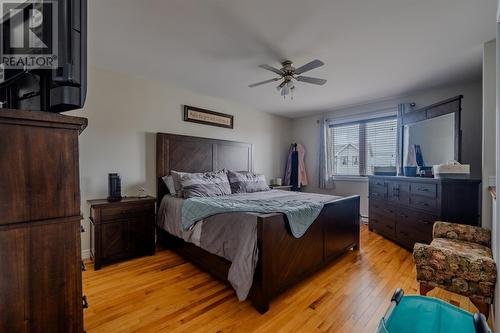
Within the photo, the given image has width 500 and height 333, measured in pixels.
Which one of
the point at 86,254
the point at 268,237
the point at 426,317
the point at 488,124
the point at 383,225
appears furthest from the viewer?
the point at 383,225

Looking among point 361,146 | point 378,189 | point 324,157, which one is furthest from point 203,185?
point 361,146

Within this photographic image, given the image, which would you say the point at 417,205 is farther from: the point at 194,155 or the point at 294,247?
the point at 194,155

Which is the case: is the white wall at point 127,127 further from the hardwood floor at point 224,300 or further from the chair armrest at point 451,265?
the chair armrest at point 451,265

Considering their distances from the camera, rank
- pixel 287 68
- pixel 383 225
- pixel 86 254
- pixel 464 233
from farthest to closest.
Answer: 1. pixel 383 225
2. pixel 86 254
3. pixel 287 68
4. pixel 464 233

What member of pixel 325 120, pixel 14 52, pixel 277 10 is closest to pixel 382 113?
pixel 325 120

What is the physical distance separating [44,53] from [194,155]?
2.93 meters

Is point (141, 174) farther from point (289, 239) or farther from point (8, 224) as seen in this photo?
point (8, 224)

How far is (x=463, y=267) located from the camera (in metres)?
1.72

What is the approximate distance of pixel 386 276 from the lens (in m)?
2.40

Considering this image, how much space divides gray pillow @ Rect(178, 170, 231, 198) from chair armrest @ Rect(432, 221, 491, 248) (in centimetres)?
255

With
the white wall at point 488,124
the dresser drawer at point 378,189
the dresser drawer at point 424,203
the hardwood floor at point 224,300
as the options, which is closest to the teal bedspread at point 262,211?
the hardwood floor at point 224,300

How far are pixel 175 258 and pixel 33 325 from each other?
222cm

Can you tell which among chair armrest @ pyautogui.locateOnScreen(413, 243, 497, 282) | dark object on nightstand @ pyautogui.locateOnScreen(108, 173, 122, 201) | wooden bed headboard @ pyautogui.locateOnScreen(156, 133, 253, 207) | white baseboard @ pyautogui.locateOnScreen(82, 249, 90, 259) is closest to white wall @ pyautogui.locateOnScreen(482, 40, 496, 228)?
chair armrest @ pyautogui.locateOnScreen(413, 243, 497, 282)

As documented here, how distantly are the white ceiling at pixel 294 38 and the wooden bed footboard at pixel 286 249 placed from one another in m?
1.69
